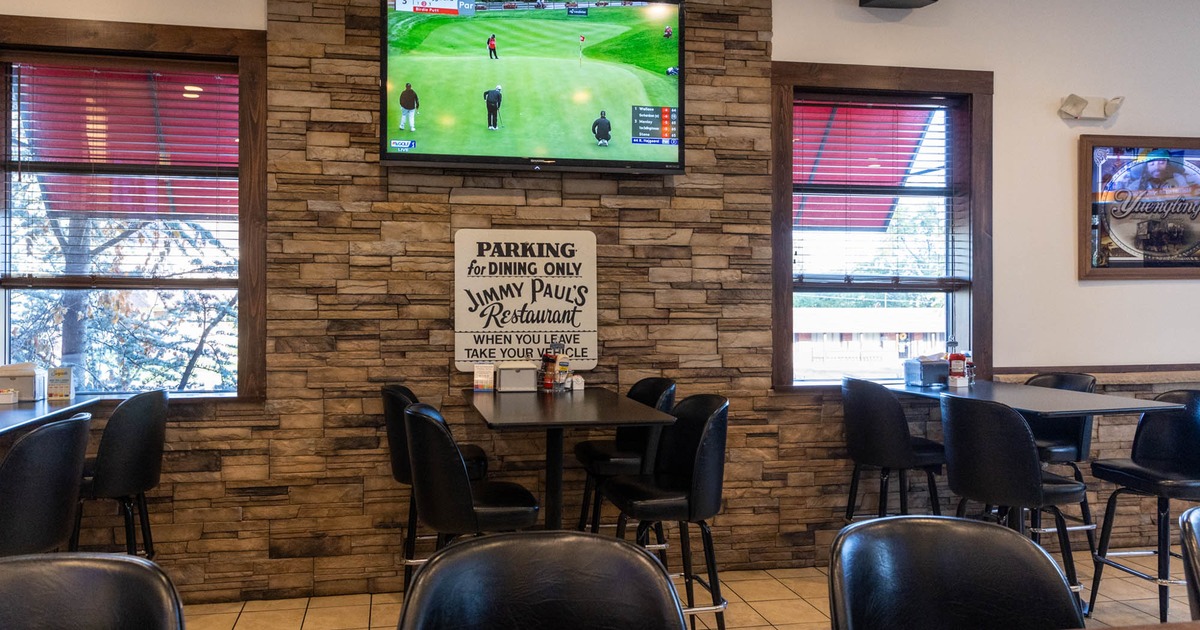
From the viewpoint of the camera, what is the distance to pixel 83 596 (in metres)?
1.34

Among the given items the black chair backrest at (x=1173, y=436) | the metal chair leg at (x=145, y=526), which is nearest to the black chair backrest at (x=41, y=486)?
the metal chair leg at (x=145, y=526)

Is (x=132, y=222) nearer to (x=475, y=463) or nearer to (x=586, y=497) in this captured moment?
(x=475, y=463)

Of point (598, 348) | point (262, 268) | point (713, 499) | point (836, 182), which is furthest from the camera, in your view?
point (836, 182)

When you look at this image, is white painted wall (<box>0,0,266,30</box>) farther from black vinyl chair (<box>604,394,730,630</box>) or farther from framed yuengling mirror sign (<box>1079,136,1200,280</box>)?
framed yuengling mirror sign (<box>1079,136,1200,280</box>)

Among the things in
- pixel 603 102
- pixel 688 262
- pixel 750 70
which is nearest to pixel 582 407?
pixel 688 262

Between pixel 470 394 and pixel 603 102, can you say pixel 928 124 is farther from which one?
pixel 470 394

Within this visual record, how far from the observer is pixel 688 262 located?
14.6 ft

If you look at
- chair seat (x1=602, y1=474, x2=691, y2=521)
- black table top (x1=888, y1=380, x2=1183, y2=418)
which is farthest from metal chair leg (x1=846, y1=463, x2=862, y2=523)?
chair seat (x1=602, y1=474, x2=691, y2=521)

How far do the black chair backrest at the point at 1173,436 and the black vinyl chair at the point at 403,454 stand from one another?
9.95 feet

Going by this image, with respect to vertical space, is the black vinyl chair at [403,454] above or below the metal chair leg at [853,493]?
above

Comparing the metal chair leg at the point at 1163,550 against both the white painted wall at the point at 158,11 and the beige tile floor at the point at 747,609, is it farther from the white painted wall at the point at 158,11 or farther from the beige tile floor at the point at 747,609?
the white painted wall at the point at 158,11

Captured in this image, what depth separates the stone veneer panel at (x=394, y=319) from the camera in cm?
405

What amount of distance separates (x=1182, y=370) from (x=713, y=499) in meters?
3.35

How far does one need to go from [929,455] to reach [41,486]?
359cm
